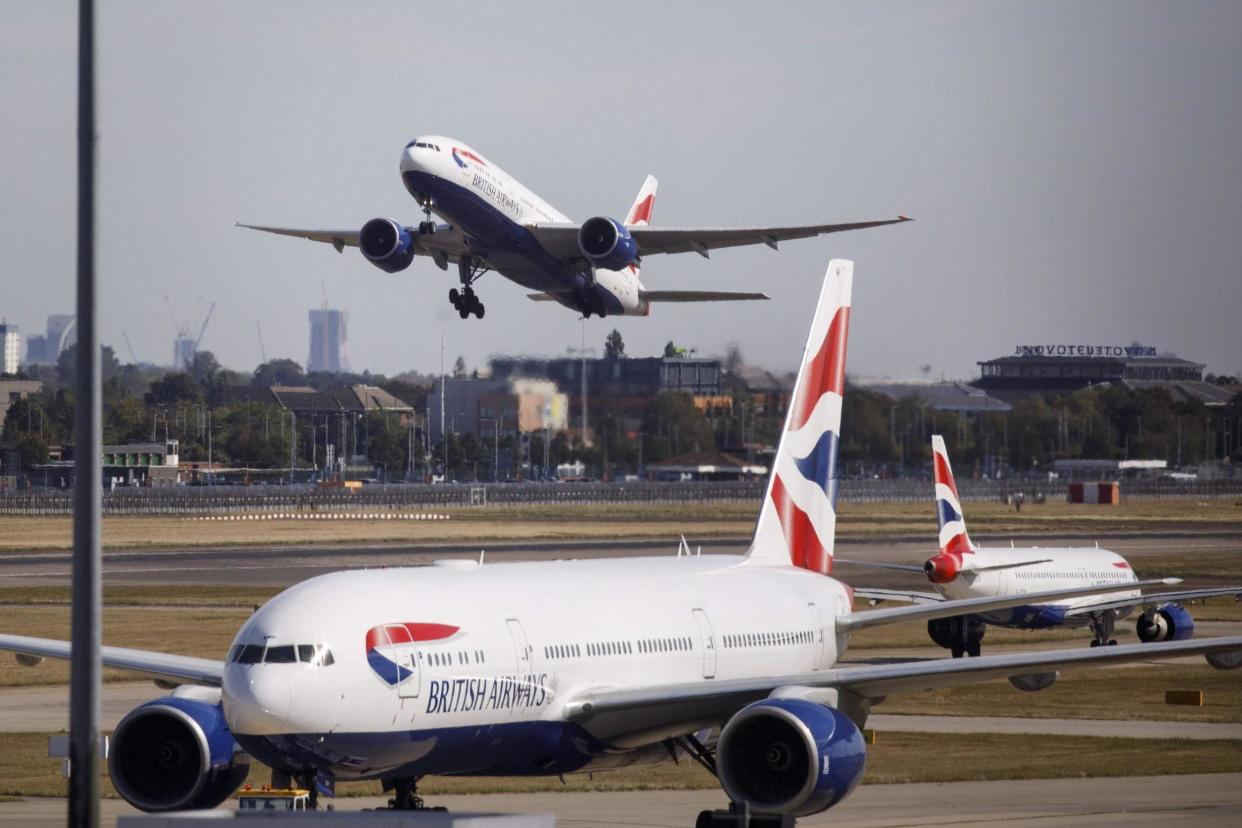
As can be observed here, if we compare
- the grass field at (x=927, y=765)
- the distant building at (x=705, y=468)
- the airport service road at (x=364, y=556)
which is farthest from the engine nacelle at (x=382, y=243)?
the distant building at (x=705, y=468)

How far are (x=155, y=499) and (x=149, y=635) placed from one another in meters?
89.7

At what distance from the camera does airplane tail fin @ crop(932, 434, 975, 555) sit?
56562 mm

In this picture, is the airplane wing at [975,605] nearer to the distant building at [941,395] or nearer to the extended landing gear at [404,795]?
the extended landing gear at [404,795]

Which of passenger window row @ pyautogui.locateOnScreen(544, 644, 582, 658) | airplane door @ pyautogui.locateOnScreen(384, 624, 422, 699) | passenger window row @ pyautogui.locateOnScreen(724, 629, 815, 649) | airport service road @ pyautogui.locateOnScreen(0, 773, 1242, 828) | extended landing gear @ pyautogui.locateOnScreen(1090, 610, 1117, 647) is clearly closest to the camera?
airplane door @ pyautogui.locateOnScreen(384, 624, 422, 699)

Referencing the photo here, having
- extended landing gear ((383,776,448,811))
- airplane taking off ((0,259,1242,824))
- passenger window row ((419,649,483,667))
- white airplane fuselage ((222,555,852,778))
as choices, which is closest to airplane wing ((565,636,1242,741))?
airplane taking off ((0,259,1242,824))

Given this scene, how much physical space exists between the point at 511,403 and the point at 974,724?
75.3m

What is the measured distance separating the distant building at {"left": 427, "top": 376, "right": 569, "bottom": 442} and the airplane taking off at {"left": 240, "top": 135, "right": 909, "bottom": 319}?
3498cm

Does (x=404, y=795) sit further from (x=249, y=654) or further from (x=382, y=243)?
(x=382, y=243)

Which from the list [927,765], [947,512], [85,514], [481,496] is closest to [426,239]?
[947,512]

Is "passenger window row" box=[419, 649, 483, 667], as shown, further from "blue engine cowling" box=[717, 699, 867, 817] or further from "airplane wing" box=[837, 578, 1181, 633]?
"airplane wing" box=[837, 578, 1181, 633]

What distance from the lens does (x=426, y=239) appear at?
230ft

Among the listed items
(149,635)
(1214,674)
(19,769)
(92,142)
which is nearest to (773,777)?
(92,142)

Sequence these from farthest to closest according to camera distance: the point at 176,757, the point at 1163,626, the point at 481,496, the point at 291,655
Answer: the point at 481,496 < the point at 1163,626 < the point at 176,757 < the point at 291,655

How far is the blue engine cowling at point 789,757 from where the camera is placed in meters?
23.7
